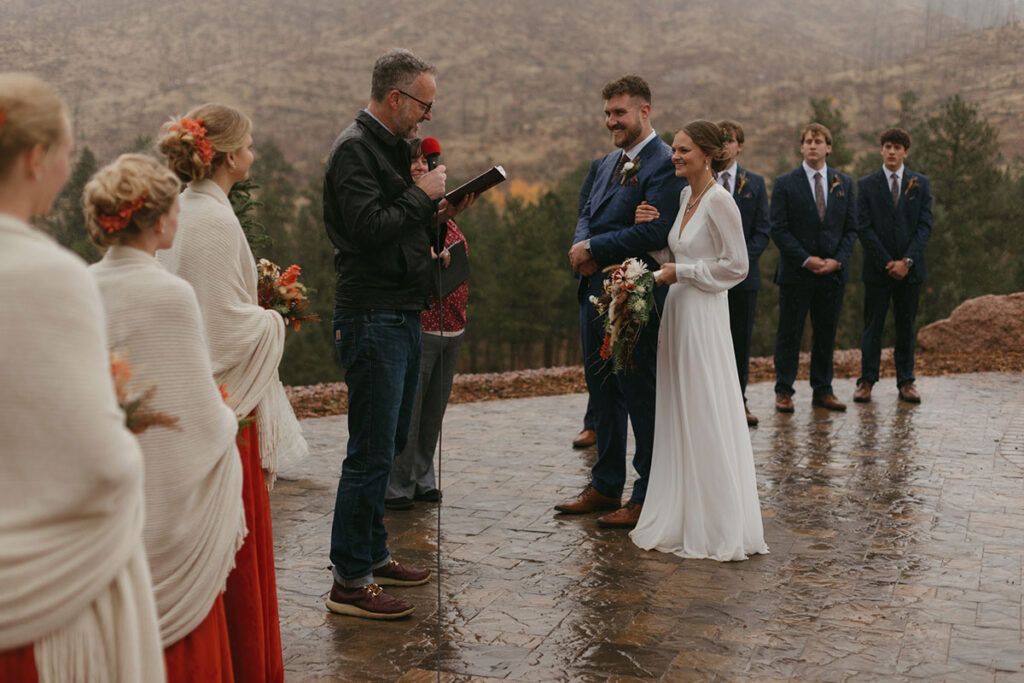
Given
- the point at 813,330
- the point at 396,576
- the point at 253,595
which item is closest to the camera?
the point at 253,595

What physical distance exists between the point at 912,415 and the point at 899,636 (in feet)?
19.1

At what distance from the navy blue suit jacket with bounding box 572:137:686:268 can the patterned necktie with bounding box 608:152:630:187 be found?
0.02 metres

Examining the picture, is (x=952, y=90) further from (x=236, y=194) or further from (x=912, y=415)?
(x=236, y=194)

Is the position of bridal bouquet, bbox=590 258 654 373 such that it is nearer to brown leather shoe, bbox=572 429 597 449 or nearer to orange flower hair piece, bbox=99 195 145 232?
brown leather shoe, bbox=572 429 597 449

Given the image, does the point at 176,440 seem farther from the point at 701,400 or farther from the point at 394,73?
the point at 701,400

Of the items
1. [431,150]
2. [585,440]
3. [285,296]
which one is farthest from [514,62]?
[285,296]

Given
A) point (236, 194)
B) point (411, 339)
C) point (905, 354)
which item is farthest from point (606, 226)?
point (905, 354)

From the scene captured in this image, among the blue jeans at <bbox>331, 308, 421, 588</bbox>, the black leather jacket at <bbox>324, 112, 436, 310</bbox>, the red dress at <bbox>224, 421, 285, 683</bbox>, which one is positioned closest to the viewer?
the red dress at <bbox>224, 421, 285, 683</bbox>

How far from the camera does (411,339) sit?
4832mm

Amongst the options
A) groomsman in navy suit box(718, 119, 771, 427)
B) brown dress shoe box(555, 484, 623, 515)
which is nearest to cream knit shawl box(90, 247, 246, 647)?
brown dress shoe box(555, 484, 623, 515)

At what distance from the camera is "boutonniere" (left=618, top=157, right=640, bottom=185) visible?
6.26 m

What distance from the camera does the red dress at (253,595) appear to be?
3.64 meters

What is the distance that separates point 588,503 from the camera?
21.5ft

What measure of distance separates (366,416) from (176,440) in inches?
67.5
